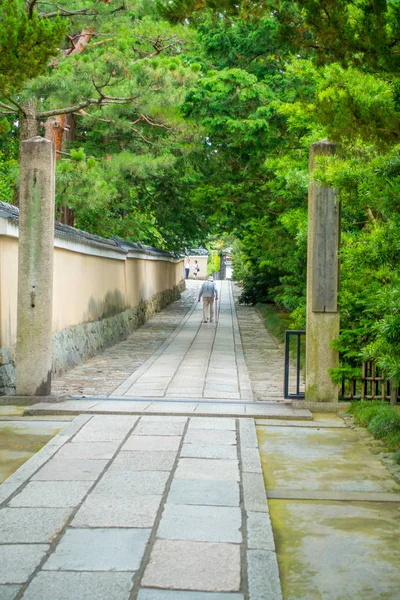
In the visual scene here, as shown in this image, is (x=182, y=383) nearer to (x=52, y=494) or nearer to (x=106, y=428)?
(x=106, y=428)

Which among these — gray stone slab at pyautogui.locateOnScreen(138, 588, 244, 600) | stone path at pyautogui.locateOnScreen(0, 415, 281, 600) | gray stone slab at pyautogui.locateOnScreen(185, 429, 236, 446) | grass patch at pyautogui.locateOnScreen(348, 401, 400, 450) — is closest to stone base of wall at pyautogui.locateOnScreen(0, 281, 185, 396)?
stone path at pyautogui.locateOnScreen(0, 415, 281, 600)

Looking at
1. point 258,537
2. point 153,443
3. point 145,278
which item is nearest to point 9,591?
point 258,537

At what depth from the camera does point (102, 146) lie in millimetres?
22500

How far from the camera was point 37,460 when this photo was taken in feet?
21.0

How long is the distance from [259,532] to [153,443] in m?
2.63

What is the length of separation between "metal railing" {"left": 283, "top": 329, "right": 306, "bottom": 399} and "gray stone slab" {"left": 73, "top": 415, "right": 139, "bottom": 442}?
2.24 meters

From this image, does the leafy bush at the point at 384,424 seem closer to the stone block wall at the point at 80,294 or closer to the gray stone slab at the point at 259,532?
the gray stone slab at the point at 259,532

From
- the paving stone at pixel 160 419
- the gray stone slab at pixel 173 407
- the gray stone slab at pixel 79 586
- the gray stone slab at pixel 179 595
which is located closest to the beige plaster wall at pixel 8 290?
the gray stone slab at pixel 173 407

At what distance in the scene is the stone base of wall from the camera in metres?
10.1

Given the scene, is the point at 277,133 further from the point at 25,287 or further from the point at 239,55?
the point at 25,287

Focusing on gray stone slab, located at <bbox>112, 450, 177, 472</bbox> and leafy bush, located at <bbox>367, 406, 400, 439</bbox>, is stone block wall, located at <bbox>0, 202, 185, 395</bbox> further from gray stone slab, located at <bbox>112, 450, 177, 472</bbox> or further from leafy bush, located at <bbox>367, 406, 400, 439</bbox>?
leafy bush, located at <bbox>367, 406, 400, 439</bbox>

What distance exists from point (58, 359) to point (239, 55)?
9.74 m

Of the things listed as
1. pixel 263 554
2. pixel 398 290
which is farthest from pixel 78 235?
pixel 263 554

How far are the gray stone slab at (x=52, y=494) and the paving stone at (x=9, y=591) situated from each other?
1.40 metres
